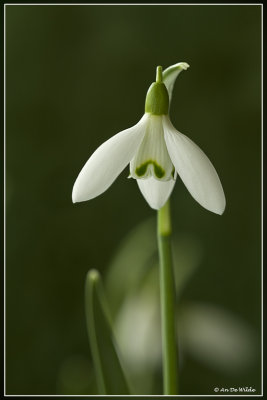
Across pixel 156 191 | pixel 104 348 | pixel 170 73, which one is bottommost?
pixel 104 348

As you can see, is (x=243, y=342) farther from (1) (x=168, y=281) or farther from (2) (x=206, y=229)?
(1) (x=168, y=281)

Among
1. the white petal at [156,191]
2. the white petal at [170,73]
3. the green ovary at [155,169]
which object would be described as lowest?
the white petal at [156,191]

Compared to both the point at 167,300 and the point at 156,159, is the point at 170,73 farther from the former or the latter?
the point at 167,300

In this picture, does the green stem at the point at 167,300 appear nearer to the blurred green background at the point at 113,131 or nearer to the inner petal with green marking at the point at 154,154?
the inner petal with green marking at the point at 154,154

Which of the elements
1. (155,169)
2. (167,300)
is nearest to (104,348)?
(167,300)

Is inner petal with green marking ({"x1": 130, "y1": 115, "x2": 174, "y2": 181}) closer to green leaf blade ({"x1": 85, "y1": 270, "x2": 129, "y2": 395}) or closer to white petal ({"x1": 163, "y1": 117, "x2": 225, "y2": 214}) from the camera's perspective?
white petal ({"x1": 163, "y1": 117, "x2": 225, "y2": 214})

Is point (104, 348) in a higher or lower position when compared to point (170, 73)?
lower

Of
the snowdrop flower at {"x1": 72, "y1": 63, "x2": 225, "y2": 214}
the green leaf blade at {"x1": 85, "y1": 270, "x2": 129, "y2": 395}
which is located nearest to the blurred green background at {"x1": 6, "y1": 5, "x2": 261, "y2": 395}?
the green leaf blade at {"x1": 85, "y1": 270, "x2": 129, "y2": 395}

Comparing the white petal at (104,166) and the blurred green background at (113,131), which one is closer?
the white petal at (104,166)

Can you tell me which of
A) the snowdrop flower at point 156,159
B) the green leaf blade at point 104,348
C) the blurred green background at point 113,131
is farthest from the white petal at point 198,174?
the blurred green background at point 113,131
